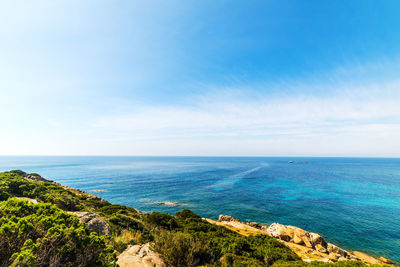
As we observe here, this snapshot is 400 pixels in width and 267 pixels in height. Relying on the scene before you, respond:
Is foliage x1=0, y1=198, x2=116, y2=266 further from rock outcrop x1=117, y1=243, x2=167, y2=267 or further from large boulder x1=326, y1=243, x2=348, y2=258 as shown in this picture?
large boulder x1=326, y1=243, x2=348, y2=258

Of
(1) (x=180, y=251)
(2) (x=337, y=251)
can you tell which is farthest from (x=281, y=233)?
(1) (x=180, y=251)

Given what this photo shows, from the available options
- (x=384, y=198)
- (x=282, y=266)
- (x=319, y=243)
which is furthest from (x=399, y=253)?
(x=384, y=198)

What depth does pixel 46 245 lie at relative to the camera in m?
4.79

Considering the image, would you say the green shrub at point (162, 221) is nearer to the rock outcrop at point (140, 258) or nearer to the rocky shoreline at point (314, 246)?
the rock outcrop at point (140, 258)

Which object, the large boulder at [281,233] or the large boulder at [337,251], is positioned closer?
the large boulder at [337,251]

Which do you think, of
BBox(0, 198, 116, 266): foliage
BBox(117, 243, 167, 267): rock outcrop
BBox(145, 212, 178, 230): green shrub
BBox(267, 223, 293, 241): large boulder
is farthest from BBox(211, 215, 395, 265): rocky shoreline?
BBox(0, 198, 116, 266): foliage

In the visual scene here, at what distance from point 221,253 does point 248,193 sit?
43512 mm

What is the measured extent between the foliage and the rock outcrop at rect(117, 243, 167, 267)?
1.52 m

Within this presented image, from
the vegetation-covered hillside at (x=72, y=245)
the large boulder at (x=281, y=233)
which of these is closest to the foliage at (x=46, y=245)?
the vegetation-covered hillside at (x=72, y=245)

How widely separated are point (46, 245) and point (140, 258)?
403cm

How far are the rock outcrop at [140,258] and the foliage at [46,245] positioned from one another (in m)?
1.52

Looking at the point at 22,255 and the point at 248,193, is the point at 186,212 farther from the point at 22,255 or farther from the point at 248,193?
the point at 248,193

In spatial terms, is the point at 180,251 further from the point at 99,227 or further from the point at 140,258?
the point at 99,227

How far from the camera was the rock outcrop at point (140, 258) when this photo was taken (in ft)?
22.5
